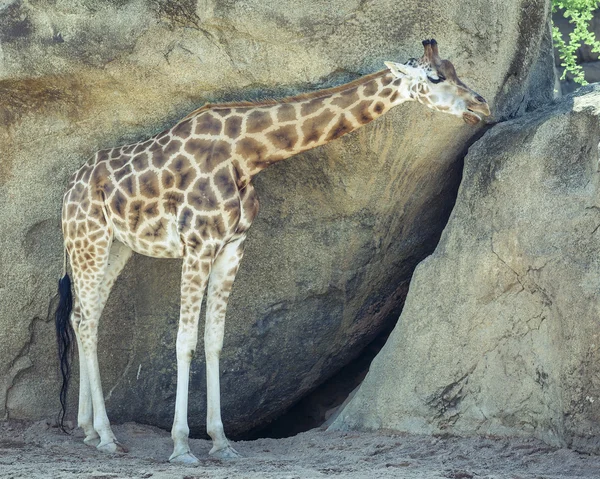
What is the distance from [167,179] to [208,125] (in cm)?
43

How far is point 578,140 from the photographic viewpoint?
5.36 meters

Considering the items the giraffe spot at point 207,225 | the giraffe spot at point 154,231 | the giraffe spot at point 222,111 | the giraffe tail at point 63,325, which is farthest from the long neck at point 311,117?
the giraffe tail at point 63,325

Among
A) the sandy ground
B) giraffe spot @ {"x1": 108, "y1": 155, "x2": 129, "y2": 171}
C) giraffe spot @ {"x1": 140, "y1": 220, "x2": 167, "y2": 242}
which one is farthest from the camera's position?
giraffe spot @ {"x1": 108, "y1": 155, "x2": 129, "y2": 171}

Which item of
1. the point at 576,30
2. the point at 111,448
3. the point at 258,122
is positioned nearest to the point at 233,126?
the point at 258,122

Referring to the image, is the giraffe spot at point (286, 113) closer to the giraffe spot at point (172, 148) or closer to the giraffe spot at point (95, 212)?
the giraffe spot at point (172, 148)

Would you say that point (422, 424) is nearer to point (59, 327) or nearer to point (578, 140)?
point (578, 140)

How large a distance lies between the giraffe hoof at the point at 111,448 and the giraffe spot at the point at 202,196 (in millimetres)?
1584

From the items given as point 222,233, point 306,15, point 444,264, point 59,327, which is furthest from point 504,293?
point 59,327

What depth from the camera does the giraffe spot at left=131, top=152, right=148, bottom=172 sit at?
583 centimetres

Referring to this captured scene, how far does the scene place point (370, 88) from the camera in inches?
221

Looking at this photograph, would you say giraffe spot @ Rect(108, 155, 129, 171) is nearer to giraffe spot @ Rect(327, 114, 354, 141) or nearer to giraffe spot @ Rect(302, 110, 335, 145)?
giraffe spot @ Rect(302, 110, 335, 145)

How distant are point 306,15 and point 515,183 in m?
1.68

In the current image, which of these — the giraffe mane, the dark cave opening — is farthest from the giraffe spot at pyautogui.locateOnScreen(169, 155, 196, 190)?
the dark cave opening

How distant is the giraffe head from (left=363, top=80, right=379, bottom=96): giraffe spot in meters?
0.14
